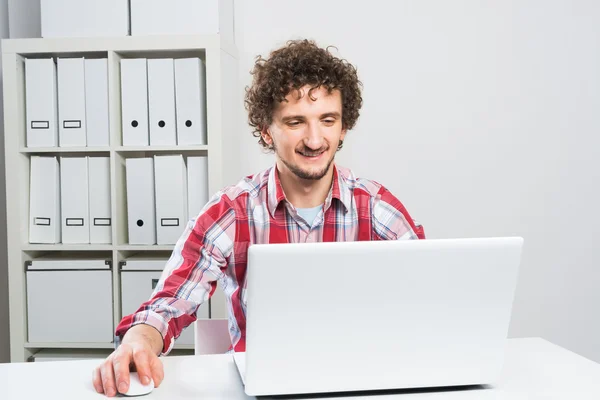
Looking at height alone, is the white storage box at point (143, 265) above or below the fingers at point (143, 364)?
below

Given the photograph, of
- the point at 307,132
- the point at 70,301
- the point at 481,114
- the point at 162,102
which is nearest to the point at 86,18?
the point at 162,102

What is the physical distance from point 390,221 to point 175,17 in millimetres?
1148

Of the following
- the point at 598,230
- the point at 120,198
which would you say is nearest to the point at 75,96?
the point at 120,198

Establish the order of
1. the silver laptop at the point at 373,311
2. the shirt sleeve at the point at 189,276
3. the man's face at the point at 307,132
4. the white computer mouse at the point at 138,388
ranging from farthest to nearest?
1. the man's face at the point at 307,132
2. the shirt sleeve at the point at 189,276
3. the white computer mouse at the point at 138,388
4. the silver laptop at the point at 373,311

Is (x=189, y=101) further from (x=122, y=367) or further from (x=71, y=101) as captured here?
(x=122, y=367)

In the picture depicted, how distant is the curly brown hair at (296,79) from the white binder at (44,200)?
933mm

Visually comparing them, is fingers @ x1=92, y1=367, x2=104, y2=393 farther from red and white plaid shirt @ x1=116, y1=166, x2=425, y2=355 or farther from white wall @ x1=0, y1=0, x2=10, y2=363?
white wall @ x1=0, y1=0, x2=10, y2=363

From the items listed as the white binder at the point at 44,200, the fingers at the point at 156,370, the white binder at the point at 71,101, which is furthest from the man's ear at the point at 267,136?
the white binder at the point at 44,200

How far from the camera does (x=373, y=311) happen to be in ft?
2.80

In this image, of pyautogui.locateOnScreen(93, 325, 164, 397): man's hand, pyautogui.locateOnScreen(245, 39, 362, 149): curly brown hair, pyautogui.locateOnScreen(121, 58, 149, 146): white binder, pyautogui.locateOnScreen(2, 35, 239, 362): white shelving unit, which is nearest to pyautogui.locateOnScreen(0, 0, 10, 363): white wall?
pyautogui.locateOnScreen(2, 35, 239, 362): white shelving unit

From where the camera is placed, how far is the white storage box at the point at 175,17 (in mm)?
2217

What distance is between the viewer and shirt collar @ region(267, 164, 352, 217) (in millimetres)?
1562

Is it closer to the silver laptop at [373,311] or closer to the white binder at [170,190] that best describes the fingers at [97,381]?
the silver laptop at [373,311]

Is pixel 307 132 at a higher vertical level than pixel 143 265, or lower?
higher
